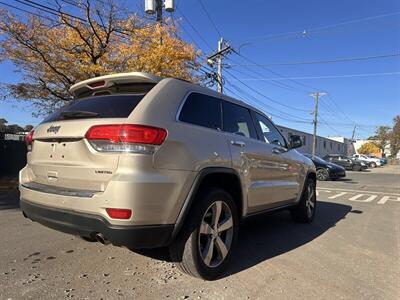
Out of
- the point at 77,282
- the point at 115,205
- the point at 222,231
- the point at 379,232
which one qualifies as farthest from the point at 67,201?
the point at 379,232

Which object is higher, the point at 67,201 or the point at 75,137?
the point at 75,137

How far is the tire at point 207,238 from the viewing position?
3.92 m

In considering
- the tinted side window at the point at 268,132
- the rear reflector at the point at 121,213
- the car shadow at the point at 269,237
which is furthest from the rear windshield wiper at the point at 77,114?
the tinted side window at the point at 268,132

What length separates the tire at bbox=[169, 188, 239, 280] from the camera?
3.92 metres

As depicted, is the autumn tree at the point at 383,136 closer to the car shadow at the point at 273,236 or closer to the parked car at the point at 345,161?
the parked car at the point at 345,161

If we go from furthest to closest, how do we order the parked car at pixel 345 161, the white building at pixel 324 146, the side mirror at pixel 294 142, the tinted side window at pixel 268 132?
the white building at pixel 324 146, the parked car at pixel 345 161, the side mirror at pixel 294 142, the tinted side window at pixel 268 132

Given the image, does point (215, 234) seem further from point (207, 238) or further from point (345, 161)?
point (345, 161)

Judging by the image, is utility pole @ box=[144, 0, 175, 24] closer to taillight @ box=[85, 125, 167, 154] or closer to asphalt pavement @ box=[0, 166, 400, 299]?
asphalt pavement @ box=[0, 166, 400, 299]

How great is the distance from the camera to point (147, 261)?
4.63m

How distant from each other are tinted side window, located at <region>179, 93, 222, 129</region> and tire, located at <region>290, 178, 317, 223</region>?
118 inches

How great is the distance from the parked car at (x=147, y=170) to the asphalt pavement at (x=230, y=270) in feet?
1.25

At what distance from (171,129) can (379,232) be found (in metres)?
5.00

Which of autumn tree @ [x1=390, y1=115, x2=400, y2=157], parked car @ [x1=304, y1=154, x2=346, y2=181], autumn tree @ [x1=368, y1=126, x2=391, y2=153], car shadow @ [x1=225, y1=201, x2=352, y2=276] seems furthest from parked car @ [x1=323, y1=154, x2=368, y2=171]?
autumn tree @ [x1=368, y1=126, x2=391, y2=153]

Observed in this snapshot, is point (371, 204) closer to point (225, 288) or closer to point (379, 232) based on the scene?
point (379, 232)
